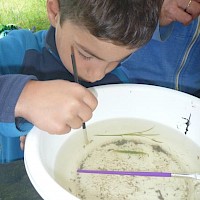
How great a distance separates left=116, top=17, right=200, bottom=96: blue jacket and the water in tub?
334 millimetres

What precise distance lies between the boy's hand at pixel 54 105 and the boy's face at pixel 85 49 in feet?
0.39

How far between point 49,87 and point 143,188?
0.29 metres

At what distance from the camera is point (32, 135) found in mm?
718

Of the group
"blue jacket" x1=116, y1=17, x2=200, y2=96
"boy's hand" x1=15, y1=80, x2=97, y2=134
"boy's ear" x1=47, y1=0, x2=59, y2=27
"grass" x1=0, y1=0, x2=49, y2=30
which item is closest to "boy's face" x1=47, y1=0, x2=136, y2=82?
"boy's ear" x1=47, y1=0, x2=59, y2=27

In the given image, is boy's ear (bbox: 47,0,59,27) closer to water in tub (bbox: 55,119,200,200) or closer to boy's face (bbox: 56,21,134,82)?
boy's face (bbox: 56,21,134,82)

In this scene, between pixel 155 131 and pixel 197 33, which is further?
pixel 197 33

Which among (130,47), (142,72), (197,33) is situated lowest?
(142,72)

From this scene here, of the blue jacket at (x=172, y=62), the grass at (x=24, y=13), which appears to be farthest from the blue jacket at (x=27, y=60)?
the grass at (x=24, y=13)

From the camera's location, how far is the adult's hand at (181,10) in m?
1.05

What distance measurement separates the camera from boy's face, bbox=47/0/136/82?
793mm

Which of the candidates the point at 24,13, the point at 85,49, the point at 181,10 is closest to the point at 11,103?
the point at 85,49

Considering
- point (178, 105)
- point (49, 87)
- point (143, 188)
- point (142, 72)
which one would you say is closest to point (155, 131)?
point (178, 105)

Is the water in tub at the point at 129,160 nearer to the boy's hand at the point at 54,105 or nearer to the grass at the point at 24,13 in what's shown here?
the boy's hand at the point at 54,105

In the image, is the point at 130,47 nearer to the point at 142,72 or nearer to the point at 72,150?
the point at 72,150
